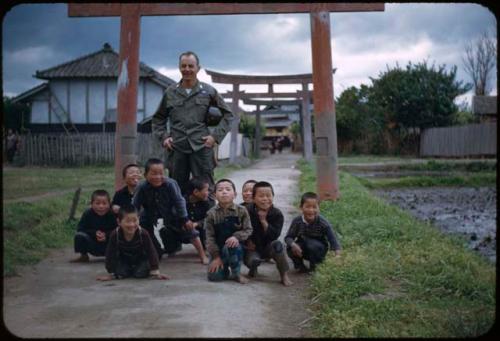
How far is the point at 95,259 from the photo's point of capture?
18.6 ft

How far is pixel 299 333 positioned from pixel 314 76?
5395 millimetres

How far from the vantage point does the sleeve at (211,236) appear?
479 cm

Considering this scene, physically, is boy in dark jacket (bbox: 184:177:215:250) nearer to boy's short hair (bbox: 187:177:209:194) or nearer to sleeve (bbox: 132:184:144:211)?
boy's short hair (bbox: 187:177:209:194)

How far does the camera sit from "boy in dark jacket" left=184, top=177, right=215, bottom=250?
18.8ft

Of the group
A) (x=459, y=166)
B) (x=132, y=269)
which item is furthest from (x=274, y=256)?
(x=459, y=166)

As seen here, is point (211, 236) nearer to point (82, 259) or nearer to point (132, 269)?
point (132, 269)

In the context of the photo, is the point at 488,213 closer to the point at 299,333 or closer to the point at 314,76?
the point at 314,76

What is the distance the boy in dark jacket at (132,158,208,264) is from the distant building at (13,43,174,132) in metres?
18.2

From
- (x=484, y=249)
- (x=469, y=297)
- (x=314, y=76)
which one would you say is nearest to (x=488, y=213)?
(x=484, y=249)

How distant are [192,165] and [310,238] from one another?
151 centimetres

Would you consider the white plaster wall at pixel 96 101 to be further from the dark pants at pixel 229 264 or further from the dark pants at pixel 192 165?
the dark pants at pixel 229 264

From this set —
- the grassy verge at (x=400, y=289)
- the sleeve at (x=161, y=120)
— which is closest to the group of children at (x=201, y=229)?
the grassy verge at (x=400, y=289)

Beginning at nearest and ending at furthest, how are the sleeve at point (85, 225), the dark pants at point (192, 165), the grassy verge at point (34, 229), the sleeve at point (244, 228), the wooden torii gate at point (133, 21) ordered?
the sleeve at point (244, 228) < the grassy verge at point (34, 229) < the sleeve at point (85, 225) < the dark pants at point (192, 165) < the wooden torii gate at point (133, 21)

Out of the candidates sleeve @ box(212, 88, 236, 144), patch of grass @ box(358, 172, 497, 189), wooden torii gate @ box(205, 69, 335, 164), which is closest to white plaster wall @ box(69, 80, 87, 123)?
wooden torii gate @ box(205, 69, 335, 164)
